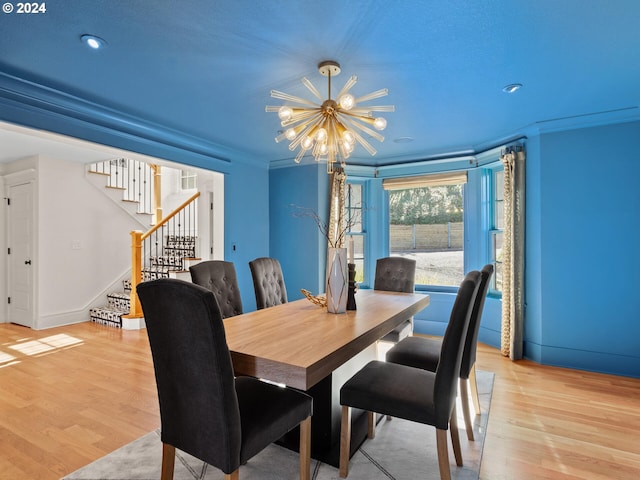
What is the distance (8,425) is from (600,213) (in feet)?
16.9

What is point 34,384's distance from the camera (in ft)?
10.2

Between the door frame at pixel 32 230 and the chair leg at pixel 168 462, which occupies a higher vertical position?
the door frame at pixel 32 230

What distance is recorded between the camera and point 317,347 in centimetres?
161

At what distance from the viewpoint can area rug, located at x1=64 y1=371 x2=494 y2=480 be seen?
6.21 feet

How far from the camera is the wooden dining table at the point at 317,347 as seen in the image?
4.77 ft

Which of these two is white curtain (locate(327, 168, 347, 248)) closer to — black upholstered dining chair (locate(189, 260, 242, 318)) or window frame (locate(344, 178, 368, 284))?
window frame (locate(344, 178, 368, 284))

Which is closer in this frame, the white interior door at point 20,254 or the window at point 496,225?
the window at point 496,225

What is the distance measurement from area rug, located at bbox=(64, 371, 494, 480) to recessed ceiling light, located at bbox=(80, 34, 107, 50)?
2422mm

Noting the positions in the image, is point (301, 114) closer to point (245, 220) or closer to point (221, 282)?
point (221, 282)

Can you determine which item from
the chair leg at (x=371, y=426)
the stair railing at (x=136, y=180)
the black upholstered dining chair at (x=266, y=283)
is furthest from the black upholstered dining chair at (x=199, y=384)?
the stair railing at (x=136, y=180)

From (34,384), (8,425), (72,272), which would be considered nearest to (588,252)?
(8,425)

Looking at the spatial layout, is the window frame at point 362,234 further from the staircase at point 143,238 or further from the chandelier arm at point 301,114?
the chandelier arm at point 301,114

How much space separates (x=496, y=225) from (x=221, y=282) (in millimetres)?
3493

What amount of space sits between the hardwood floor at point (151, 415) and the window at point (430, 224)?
1358 mm
